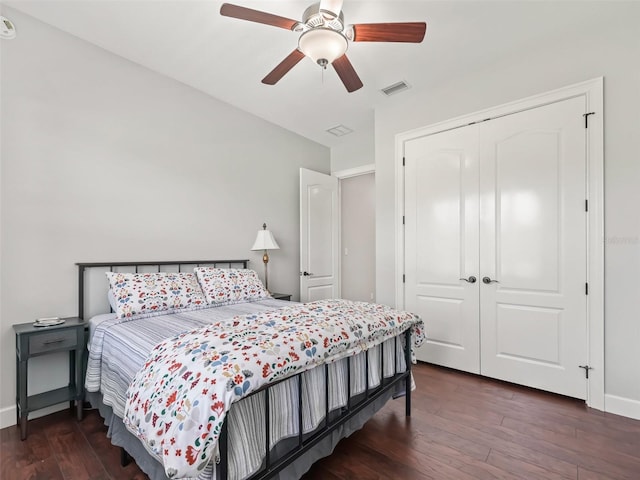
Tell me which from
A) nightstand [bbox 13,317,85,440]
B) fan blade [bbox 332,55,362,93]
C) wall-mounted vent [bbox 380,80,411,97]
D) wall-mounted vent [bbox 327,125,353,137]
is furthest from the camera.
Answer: wall-mounted vent [bbox 327,125,353,137]

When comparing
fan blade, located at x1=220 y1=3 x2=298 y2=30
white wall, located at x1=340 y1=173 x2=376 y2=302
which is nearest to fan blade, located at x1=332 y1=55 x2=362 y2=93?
fan blade, located at x1=220 y1=3 x2=298 y2=30

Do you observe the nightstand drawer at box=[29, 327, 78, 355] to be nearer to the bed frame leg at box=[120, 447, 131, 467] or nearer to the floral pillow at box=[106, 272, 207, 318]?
the floral pillow at box=[106, 272, 207, 318]

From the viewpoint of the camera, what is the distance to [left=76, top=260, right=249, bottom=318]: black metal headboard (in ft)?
7.72

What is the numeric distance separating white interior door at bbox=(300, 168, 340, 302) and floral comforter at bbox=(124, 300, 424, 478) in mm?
2455

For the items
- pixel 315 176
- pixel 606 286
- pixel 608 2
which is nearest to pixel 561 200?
pixel 606 286

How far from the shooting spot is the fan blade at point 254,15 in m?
1.67

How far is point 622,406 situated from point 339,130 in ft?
12.5

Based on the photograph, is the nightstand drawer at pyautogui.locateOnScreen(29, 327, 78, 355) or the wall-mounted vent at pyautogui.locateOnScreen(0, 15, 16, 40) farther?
the wall-mounted vent at pyautogui.locateOnScreen(0, 15, 16, 40)

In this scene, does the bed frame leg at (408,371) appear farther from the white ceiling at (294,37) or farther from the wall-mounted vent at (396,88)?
the wall-mounted vent at (396,88)

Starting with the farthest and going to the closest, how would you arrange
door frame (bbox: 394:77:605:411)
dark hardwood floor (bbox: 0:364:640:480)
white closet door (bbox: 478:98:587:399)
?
white closet door (bbox: 478:98:587:399), door frame (bbox: 394:77:605:411), dark hardwood floor (bbox: 0:364:640:480)

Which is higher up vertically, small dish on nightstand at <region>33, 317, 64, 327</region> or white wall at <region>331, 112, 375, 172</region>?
white wall at <region>331, 112, 375, 172</region>

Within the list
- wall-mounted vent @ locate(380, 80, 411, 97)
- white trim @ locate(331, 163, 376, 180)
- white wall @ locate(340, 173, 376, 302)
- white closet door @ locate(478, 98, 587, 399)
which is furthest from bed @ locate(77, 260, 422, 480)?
white wall @ locate(340, 173, 376, 302)

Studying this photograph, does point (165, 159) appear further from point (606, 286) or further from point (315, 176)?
point (606, 286)

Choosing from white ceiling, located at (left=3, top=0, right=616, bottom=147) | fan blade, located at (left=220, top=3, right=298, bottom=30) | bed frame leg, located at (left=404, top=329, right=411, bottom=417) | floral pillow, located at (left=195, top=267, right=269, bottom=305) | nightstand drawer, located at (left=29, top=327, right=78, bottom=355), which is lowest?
bed frame leg, located at (left=404, top=329, right=411, bottom=417)
